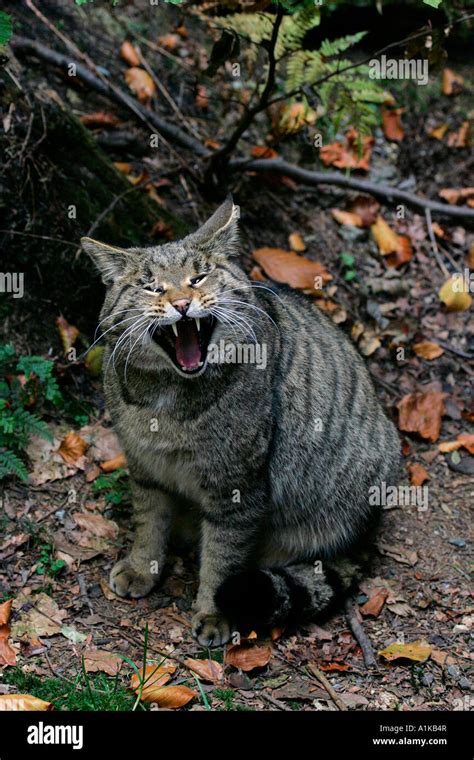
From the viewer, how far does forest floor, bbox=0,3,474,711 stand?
3.58m

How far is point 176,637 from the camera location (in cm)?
383

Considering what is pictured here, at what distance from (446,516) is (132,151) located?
125 inches

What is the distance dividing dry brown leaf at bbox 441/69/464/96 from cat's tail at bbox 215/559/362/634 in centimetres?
452

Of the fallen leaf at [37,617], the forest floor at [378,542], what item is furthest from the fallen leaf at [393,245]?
the fallen leaf at [37,617]

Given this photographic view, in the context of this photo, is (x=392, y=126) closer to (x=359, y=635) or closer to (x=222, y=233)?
(x=222, y=233)

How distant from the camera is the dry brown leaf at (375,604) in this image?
Answer: 13.3 ft

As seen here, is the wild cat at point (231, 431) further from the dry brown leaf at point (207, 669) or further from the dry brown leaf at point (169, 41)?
the dry brown leaf at point (169, 41)

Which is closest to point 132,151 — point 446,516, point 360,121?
point 360,121

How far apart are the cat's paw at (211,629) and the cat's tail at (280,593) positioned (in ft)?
0.16

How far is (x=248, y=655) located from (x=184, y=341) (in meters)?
1.48

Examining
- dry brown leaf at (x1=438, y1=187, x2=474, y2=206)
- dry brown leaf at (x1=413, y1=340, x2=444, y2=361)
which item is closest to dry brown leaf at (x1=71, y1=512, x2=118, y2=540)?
dry brown leaf at (x1=413, y1=340, x2=444, y2=361)

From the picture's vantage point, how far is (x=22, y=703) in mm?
3137

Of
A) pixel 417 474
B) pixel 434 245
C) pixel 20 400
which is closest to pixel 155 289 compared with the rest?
pixel 20 400

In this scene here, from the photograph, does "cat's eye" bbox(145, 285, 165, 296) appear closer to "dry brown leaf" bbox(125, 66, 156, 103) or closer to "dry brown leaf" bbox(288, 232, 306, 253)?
"dry brown leaf" bbox(288, 232, 306, 253)
